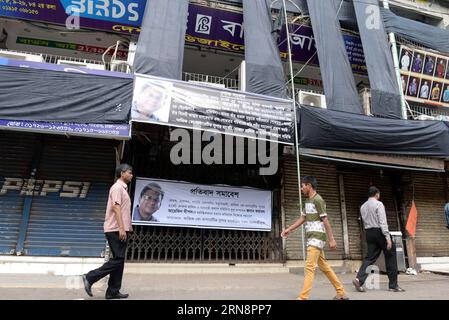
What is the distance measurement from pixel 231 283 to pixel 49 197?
4245 millimetres

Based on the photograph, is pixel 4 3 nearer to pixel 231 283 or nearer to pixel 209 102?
pixel 209 102

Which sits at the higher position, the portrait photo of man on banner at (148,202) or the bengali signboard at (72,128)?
the bengali signboard at (72,128)

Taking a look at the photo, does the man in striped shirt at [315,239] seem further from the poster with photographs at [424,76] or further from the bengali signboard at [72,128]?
the poster with photographs at [424,76]

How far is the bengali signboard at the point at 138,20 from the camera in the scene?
Result: 9.05 m

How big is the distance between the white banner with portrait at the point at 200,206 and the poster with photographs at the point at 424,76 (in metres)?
6.06

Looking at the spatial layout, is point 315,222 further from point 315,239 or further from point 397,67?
point 397,67

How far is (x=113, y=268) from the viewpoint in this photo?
14.0 ft

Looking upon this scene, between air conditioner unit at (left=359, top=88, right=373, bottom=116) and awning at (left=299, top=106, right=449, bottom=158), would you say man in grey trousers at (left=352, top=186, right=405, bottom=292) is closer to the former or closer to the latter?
awning at (left=299, top=106, right=449, bottom=158)

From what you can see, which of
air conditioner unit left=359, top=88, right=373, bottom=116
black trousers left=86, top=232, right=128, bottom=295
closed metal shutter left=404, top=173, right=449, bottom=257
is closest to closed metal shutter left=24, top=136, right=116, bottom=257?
black trousers left=86, top=232, right=128, bottom=295

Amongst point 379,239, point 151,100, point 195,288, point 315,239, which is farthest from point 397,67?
point 195,288

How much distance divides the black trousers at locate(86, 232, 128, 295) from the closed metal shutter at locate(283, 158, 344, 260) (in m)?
5.29

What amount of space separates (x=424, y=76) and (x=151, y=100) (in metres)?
9.13

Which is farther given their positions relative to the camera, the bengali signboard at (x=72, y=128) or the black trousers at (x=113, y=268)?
the bengali signboard at (x=72, y=128)

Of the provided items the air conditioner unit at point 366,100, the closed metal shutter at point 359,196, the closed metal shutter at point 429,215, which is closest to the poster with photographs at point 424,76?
the air conditioner unit at point 366,100
